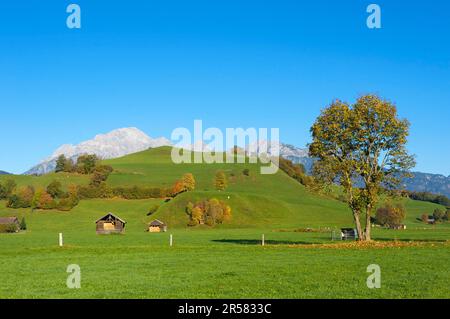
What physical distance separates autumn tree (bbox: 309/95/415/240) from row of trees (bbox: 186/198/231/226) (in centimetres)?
10636

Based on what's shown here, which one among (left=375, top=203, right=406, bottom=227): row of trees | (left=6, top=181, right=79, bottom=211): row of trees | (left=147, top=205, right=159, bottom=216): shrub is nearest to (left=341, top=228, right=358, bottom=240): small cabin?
(left=375, top=203, right=406, bottom=227): row of trees

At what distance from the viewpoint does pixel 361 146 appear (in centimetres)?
6044

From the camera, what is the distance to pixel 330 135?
2357 inches

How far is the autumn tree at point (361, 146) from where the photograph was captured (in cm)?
5906

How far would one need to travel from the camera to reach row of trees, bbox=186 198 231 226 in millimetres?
164500

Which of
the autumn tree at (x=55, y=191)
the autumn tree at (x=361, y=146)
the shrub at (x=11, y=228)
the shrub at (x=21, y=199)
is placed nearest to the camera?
the autumn tree at (x=361, y=146)

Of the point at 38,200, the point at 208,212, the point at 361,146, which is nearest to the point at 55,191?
the point at 38,200

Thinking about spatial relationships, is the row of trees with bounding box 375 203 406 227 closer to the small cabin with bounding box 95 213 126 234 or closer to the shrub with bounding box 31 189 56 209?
the small cabin with bounding box 95 213 126 234

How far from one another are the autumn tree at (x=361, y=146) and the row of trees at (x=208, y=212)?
349 ft

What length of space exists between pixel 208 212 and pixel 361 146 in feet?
363

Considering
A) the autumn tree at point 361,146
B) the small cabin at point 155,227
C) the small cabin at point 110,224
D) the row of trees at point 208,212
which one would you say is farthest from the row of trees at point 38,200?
the autumn tree at point 361,146

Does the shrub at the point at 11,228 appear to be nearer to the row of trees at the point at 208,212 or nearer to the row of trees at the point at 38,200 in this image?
the row of trees at the point at 38,200

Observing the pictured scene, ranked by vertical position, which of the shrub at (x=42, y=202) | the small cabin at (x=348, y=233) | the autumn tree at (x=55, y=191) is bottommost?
the small cabin at (x=348, y=233)
